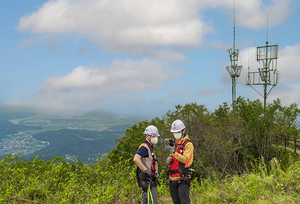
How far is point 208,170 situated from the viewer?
37.0 ft

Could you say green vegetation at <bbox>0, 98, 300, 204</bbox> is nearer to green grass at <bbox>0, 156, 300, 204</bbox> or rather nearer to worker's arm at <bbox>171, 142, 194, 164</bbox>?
green grass at <bbox>0, 156, 300, 204</bbox>

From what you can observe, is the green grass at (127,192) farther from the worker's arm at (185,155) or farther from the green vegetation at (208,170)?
the worker's arm at (185,155)

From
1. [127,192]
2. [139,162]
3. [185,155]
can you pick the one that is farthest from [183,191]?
[127,192]

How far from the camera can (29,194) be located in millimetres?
7430

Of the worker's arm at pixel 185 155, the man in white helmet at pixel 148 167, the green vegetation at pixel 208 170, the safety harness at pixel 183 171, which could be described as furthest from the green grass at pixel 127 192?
the worker's arm at pixel 185 155

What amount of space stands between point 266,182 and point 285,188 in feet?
1.68

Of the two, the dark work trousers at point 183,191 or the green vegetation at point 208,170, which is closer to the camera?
the dark work trousers at point 183,191

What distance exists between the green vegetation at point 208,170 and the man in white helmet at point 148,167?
6.15ft

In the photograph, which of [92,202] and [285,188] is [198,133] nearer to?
[285,188]

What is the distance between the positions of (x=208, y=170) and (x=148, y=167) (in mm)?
7182

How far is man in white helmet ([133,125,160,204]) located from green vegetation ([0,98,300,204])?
73.8 inches

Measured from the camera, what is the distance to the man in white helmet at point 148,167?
193 inches

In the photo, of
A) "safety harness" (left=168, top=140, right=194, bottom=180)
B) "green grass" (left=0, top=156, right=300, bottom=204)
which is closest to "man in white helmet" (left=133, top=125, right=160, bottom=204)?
"safety harness" (left=168, top=140, right=194, bottom=180)

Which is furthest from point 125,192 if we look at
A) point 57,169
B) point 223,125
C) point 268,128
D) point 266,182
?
point 268,128
